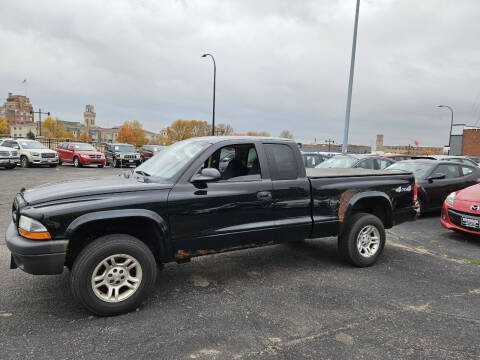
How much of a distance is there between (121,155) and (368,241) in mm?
21892

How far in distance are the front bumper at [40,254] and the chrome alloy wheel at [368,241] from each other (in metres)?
3.72

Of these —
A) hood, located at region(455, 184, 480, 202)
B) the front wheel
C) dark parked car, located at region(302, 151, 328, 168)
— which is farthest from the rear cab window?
the front wheel

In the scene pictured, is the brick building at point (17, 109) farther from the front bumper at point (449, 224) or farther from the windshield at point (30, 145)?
the front bumper at point (449, 224)

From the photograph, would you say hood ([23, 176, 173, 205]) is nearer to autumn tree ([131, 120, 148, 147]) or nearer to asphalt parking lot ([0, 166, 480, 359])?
asphalt parking lot ([0, 166, 480, 359])

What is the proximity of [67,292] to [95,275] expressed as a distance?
884 mm

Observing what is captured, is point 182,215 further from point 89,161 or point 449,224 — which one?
point 89,161

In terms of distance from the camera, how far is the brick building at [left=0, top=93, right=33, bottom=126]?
145m

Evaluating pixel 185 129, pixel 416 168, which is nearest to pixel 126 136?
pixel 185 129

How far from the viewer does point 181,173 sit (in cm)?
370

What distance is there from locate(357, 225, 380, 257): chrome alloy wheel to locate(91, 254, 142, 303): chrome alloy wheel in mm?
3073

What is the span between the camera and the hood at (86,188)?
126 inches

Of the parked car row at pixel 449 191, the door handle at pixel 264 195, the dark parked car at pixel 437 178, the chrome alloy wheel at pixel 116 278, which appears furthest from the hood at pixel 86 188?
the dark parked car at pixel 437 178

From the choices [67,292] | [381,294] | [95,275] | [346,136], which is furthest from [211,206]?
[346,136]

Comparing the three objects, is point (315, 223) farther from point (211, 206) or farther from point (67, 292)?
point (67, 292)
